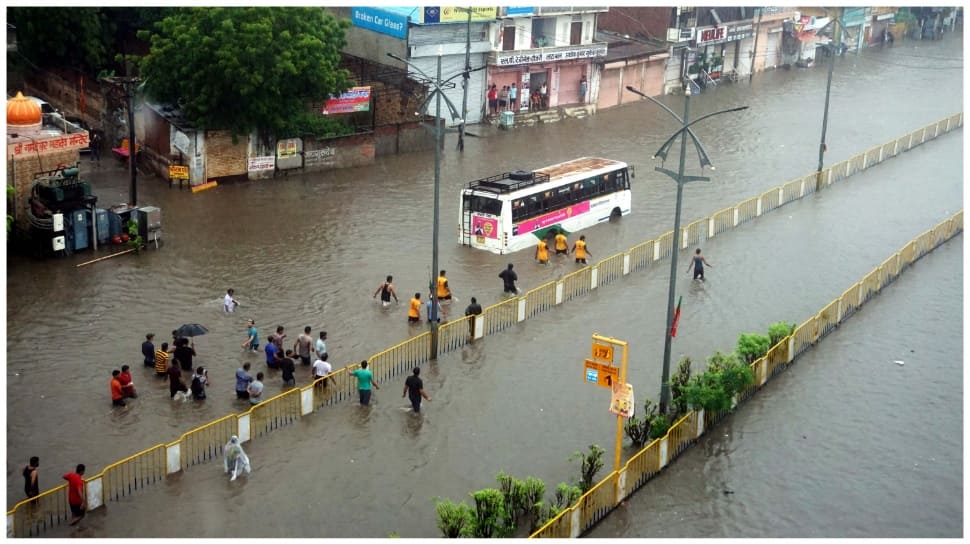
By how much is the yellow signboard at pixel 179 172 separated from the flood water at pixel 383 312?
81 cm

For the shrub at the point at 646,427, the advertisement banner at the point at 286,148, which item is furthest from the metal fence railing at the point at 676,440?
the advertisement banner at the point at 286,148

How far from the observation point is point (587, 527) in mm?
18484

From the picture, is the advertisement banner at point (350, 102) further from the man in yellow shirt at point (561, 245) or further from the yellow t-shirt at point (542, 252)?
the yellow t-shirt at point (542, 252)

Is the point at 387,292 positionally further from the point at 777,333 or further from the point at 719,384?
the point at 719,384

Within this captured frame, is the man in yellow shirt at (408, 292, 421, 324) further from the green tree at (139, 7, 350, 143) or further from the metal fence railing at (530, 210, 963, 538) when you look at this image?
the green tree at (139, 7, 350, 143)

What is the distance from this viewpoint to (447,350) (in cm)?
2505

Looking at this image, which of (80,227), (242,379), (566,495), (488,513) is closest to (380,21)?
(80,227)

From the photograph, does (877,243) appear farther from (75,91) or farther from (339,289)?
(75,91)

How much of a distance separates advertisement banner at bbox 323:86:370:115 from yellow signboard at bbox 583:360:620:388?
22.9m

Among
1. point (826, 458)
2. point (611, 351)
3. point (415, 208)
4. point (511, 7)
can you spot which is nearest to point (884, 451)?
point (826, 458)

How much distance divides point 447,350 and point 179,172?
15.0 metres

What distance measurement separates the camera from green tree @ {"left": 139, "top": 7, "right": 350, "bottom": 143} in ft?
117

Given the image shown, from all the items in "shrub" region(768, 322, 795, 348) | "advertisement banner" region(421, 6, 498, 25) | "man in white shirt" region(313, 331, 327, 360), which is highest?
"advertisement banner" region(421, 6, 498, 25)

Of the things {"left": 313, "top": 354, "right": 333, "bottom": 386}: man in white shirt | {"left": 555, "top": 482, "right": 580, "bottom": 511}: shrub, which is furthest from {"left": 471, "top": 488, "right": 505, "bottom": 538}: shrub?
{"left": 313, "top": 354, "right": 333, "bottom": 386}: man in white shirt
